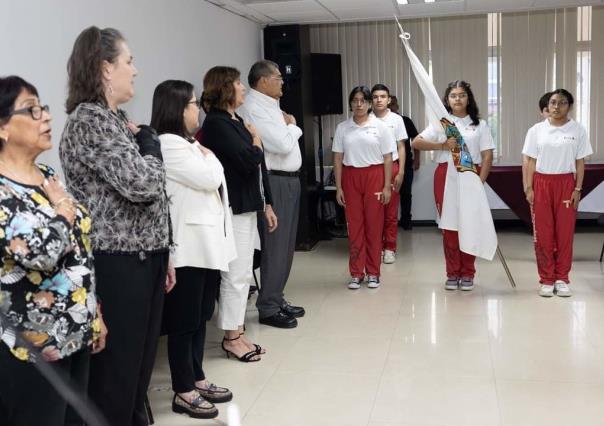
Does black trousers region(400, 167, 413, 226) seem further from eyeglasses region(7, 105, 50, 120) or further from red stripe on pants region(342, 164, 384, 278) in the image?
eyeglasses region(7, 105, 50, 120)

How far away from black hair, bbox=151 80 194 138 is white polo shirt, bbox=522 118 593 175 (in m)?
2.85

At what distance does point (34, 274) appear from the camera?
68.6 inches

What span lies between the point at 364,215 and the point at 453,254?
0.72m

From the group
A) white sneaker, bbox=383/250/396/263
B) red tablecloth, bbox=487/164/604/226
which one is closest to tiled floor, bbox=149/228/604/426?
white sneaker, bbox=383/250/396/263

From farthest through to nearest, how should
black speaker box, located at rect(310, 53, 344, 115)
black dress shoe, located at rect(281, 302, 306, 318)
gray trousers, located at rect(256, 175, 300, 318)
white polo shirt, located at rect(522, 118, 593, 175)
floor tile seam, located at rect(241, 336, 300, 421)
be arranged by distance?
1. black speaker box, located at rect(310, 53, 344, 115)
2. white polo shirt, located at rect(522, 118, 593, 175)
3. black dress shoe, located at rect(281, 302, 306, 318)
4. gray trousers, located at rect(256, 175, 300, 318)
5. floor tile seam, located at rect(241, 336, 300, 421)

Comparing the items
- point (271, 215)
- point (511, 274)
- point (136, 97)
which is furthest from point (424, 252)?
point (136, 97)

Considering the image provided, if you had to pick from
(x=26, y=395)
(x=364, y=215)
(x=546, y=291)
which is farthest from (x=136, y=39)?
(x=546, y=291)

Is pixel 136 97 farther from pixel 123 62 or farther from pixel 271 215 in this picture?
pixel 123 62

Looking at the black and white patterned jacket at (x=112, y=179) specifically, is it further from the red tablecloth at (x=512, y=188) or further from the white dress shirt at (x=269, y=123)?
the red tablecloth at (x=512, y=188)

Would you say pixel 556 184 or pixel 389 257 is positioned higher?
pixel 556 184

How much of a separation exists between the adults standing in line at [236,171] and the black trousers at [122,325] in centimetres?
123

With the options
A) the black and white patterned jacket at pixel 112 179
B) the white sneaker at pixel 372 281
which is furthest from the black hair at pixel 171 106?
the white sneaker at pixel 372 281

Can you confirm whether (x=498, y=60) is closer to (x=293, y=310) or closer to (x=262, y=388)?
(x=293, y=310)

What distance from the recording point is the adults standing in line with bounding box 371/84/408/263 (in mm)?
6020
